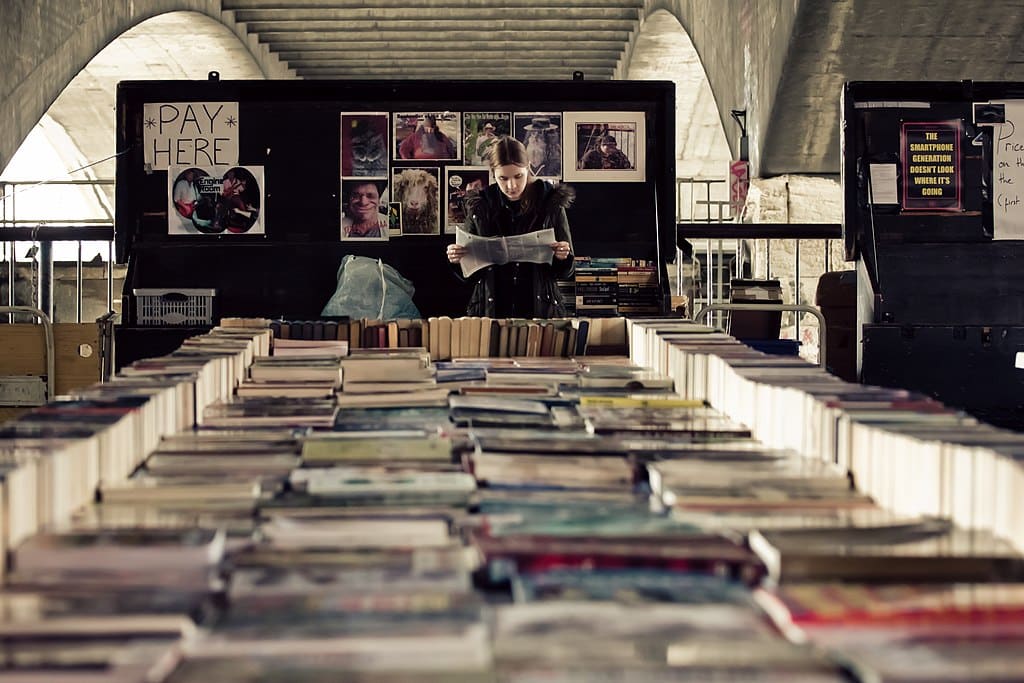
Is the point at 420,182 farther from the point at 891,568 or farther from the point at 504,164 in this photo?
the point at 891,568

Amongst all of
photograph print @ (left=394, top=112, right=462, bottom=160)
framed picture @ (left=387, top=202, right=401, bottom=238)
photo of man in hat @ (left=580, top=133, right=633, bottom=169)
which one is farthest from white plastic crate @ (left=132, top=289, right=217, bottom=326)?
photo of man in hat @ (left=580, top=133, right=633, bottom=169)

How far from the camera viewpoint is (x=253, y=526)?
1730mm

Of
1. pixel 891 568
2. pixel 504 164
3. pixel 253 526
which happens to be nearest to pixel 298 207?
pixel 504 164

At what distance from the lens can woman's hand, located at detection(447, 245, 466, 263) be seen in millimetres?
5176

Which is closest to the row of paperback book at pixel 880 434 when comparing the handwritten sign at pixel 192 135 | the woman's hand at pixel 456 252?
the woman's hand at pixel 456 252

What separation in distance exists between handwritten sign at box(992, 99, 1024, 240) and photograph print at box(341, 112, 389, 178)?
8.70 feet

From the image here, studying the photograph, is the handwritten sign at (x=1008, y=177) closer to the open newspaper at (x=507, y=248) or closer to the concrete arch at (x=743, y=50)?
the open newspaper at (x=507, y=248)

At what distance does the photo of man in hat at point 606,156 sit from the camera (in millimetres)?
6012

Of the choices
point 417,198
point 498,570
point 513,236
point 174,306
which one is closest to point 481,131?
point 417,198

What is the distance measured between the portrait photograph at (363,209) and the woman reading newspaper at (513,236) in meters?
0.68

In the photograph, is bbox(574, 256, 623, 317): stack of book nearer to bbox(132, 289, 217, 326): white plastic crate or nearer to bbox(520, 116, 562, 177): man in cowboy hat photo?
bbox(520, 116, 562, 177): man in cowboy hat photo

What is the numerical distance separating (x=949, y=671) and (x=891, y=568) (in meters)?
0.33

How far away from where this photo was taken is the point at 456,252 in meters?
5.20

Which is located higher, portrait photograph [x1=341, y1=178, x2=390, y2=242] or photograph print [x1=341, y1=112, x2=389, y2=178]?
photograph print [x1=341, y1=112, x2=389, y2=178]
